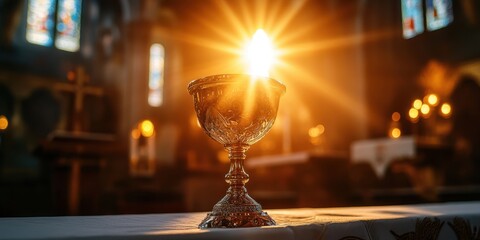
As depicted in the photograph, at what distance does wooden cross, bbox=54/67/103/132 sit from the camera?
6102 mm

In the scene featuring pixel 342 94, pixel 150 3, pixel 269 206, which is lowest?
pixel 269 206

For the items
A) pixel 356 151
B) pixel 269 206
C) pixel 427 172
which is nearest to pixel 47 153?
pixel 269 206

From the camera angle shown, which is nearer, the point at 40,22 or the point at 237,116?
the point at 237,116

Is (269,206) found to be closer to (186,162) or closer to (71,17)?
(186,162)

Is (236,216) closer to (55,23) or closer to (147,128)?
(147,128)

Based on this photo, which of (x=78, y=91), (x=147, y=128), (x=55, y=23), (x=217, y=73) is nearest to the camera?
(x=78, y=91)

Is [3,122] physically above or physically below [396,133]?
above

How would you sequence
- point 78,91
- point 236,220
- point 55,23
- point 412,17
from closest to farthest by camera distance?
point 236,220, point 78,91, point 412,17, point 55,23

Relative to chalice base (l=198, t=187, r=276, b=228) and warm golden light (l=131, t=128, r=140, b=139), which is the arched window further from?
chalice base (l=198, t=187, r=276, b=228)

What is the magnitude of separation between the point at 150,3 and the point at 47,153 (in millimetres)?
6638

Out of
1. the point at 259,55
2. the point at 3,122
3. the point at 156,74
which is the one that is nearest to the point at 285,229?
the point at 259,55

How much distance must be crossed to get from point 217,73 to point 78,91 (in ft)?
17.5

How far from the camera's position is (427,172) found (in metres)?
10.1

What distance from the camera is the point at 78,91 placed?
253 inches
